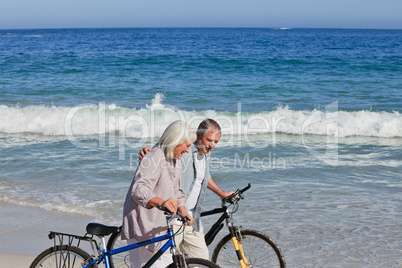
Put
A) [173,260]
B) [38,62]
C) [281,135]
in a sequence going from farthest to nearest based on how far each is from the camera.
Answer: [38,62] → [281,135] → [173,260]

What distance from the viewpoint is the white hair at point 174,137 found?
10.8ft

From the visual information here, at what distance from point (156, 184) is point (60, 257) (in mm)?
916

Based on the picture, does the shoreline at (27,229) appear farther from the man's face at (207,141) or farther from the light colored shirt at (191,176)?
the man's face at (207,141)

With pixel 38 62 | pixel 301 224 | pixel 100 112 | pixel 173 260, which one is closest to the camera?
pixel 173 260

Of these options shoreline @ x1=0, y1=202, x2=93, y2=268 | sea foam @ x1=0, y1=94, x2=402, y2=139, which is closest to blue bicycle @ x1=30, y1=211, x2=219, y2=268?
shoreline @ x1=0, y1=202, x2=93, y2=268

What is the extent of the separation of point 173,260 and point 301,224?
330 centimetres

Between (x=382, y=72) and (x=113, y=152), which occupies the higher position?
(x=382, y=72)

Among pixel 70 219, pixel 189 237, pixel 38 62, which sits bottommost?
pixel 70 219

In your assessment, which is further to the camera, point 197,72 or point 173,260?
point 197,72

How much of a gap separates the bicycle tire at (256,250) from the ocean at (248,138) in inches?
36.8

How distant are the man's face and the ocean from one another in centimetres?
179

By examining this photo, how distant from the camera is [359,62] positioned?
28.9 m

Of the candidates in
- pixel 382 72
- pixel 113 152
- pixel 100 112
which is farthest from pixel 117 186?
pixel 382 72

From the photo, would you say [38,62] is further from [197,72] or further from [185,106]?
[185,106]
